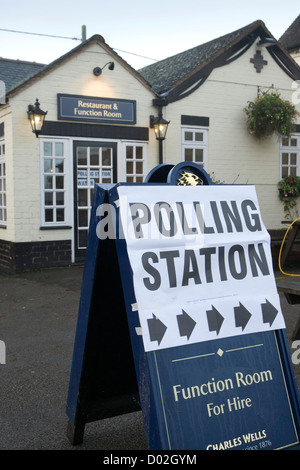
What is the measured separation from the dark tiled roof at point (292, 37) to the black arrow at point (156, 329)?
1995 centimetres

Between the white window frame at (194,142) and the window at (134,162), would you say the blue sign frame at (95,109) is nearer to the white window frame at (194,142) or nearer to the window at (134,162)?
the window at (134,162)

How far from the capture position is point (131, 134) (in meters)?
10.9

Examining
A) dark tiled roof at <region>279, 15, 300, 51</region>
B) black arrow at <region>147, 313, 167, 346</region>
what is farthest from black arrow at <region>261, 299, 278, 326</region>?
dark tiled roof at <region>279, 15, 300, 51</region>

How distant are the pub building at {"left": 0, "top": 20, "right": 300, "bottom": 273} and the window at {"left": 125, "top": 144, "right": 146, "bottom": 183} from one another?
21 mm

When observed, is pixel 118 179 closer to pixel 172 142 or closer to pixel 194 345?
pixel 172 142

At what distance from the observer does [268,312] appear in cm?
280

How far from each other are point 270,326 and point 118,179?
27.4ft

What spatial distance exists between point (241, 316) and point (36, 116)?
768cm

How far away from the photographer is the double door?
10.5 m

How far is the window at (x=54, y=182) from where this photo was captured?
1008 cm

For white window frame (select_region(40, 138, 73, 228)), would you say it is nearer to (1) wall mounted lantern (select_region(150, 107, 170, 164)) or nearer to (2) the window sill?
(2) the window sill

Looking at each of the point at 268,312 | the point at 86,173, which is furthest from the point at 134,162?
the point at 268,312

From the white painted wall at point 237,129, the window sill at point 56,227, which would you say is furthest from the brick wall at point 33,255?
the white painted wall at point 237,129
